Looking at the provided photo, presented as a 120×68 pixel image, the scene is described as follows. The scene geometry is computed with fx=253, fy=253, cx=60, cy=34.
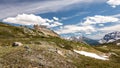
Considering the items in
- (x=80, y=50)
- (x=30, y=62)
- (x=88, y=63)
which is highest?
(x=30, y=62)

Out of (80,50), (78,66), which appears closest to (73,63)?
(78,66)

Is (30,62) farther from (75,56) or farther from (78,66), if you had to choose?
(75,56)

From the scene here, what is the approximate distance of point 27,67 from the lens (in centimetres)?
4178

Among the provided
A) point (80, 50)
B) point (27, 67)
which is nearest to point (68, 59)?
point (27, 67)

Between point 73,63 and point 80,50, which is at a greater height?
point 73,63

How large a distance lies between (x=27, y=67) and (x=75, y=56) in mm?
14946

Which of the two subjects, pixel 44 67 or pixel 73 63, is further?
pixel 73 63

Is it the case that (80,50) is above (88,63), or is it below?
below

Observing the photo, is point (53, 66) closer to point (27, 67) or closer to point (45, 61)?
point (45, 61)

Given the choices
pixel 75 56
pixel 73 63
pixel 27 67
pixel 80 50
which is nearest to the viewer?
pixel 27 67

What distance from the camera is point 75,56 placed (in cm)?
5394

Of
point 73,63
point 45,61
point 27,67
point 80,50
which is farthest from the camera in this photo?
point 80,50

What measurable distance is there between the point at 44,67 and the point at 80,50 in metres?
44.2

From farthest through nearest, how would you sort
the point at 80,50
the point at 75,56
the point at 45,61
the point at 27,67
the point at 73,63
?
the point at 80,50
the point at 75,56
the point at 73,63
the point at 45,61
the point at 27,67
